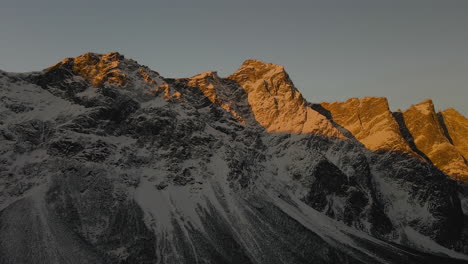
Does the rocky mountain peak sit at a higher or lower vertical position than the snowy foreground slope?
higher

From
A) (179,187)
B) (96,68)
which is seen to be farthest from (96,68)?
(179,187)

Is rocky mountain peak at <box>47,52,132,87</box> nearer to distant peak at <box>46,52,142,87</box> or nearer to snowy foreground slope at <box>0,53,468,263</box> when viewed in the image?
distant peak at <box>46,52,142,87</box>

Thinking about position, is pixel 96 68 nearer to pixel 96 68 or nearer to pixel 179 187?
pixel 96 68

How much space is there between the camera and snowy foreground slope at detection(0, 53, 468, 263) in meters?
124

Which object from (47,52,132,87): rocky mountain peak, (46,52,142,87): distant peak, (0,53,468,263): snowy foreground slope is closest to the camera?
(0,53,468,263): snowy foreground slope

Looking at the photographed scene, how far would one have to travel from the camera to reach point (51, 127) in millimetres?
154250

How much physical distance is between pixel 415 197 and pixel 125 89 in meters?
136

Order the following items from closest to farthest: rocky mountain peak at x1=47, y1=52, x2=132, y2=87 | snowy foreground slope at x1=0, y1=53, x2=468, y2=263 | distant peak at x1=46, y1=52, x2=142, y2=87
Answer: snowy foreground slope at x1=0, y1=53, x2=468, y2=263
rocky mountain peak at x1=47, y1=52, x2=132, y2=87
distant peak at x1=46, y1=52, x2=142, y2=87

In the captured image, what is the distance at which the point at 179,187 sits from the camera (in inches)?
6033

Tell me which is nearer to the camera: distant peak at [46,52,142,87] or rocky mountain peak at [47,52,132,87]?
rocky mountain peak at [47,52,132,87]

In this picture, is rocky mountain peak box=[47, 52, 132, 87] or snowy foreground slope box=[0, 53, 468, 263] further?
rocky mountain peak box=[47, 52, 132, 87]

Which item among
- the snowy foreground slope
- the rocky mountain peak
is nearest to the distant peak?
the rocky mountain peak

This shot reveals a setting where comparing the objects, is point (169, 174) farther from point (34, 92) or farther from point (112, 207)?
point (34, 92)

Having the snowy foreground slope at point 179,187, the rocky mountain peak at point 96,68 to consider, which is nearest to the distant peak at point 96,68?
the rocky mountain peak at point 96,68
